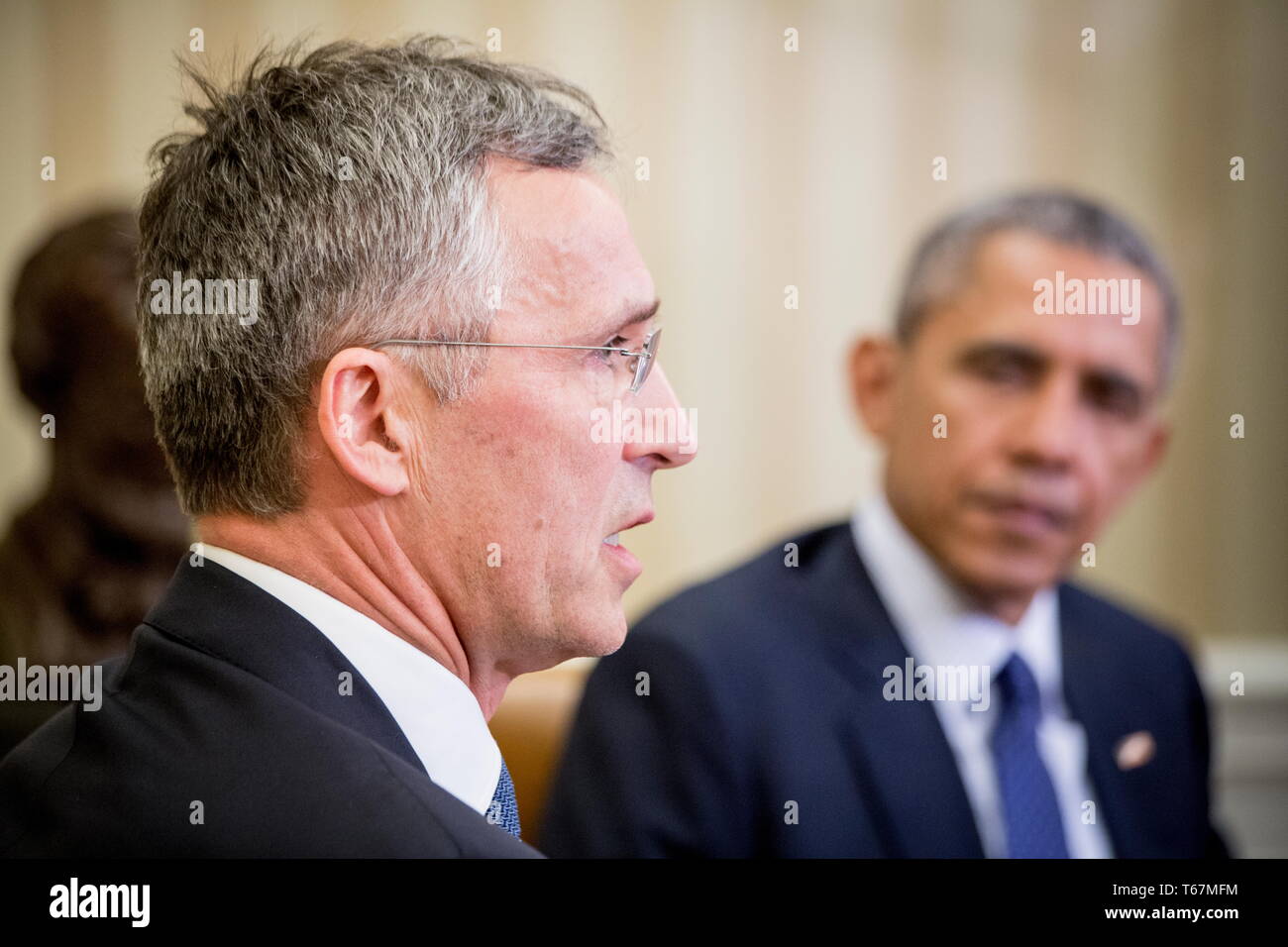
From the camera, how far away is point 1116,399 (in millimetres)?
1653

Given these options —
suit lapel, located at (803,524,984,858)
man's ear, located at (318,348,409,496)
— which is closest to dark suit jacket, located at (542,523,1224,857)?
suit lapel, located at (803,524,984,858)

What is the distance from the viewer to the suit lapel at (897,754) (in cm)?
144

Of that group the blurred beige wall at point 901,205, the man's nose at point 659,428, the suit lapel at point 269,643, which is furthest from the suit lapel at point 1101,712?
the suit lapel at point 269,643

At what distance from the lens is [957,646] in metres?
1.56

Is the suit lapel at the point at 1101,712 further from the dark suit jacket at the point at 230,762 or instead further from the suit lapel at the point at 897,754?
the dark suit jacket at the point at 230,762

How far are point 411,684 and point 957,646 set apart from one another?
818 mm

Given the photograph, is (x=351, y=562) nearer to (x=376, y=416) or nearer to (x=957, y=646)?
(x=376, y=416)

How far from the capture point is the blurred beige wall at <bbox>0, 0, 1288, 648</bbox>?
2170mm

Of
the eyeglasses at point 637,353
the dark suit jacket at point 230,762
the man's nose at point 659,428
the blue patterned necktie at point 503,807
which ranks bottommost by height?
the blue patterned necktie at point 503,807

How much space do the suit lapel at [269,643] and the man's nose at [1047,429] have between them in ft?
3.15

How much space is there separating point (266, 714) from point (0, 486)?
4.50 ft

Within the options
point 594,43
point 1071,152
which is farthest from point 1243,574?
point 594,43

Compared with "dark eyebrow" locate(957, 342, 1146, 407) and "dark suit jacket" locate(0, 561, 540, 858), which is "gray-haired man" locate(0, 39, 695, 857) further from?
"dark eyebrow" locate(957, 342, 1146, 407)

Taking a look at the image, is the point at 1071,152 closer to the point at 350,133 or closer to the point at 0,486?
the point at 350,133
